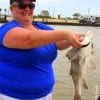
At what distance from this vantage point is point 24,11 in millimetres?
3850

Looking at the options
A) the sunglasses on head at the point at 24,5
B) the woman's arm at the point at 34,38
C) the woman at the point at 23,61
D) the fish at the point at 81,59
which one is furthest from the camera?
the sunglasses on head at the point at 24,5

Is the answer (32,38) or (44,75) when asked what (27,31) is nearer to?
(32,38)

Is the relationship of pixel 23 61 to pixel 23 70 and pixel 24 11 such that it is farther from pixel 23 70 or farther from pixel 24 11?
pixel 24 11

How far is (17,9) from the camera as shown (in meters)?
3.87

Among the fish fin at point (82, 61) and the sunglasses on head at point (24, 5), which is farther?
the sunglasses on head at point (24, 5)

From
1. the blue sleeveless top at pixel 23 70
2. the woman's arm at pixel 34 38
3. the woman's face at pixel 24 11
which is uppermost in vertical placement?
the woman's face at pixel 24 11

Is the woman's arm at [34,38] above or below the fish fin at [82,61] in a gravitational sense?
above

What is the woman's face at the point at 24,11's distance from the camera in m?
3.83

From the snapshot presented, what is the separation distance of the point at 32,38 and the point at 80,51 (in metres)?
0.41

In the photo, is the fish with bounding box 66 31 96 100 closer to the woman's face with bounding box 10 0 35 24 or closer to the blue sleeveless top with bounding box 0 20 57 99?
the blue sleeveless top with bounding box 0 20 57 99

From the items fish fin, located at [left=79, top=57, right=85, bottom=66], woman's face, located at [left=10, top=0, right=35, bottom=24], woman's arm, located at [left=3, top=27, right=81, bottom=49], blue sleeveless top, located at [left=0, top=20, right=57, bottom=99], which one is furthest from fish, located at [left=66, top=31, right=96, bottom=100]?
woman's face, located at [left=10, top=0, right=35, bottom=24]

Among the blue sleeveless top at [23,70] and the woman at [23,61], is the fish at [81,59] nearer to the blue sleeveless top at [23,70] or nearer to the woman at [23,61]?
the woman at [23,61]

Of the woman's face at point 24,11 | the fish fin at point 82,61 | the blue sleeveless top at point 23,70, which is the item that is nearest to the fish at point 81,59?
the fish fin at point 82,61

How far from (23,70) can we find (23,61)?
91 mm
